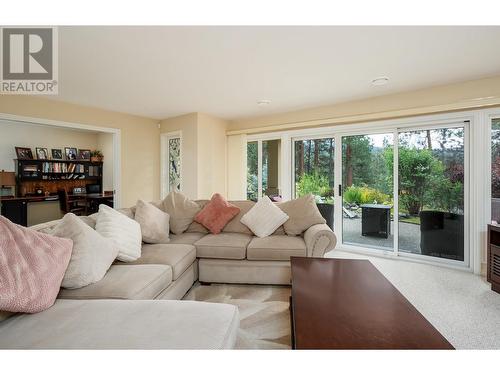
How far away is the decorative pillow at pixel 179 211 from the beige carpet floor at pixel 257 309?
0.80m

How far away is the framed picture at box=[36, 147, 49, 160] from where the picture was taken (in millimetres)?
5800

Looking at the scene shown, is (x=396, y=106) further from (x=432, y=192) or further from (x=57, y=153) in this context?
(x=57, y=153)

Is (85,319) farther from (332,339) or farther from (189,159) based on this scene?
(189,159)

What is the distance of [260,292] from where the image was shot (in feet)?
7.80

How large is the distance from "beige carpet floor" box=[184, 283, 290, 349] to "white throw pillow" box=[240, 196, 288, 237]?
65 cm

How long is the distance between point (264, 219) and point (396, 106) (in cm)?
244

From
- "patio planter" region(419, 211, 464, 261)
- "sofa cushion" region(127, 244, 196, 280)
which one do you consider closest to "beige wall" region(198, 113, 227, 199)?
"sofa cushion" region(127, 244, 196, 280)

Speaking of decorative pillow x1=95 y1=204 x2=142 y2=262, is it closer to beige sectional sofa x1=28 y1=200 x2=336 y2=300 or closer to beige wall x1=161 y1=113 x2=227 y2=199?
beige sectional sofa x1=28 y1=200 x2=336 y2=300

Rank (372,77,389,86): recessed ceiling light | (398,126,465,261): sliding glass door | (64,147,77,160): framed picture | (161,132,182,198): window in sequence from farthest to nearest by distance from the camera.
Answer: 1. (64,147,77,160): framed picture
2. (161,132,182,198): window
3. (398,126,465,261): sliding glass door
4. (372,77,389,86): recessed ceiling light

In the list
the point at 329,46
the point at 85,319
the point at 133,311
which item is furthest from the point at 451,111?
the point at 85,319

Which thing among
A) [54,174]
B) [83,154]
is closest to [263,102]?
[83,154]

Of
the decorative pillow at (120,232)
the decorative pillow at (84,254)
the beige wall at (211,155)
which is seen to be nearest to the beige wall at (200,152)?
the beige wall at (211,155)

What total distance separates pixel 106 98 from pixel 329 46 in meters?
3.21

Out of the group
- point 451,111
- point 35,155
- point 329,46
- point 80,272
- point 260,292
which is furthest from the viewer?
point 35,155
